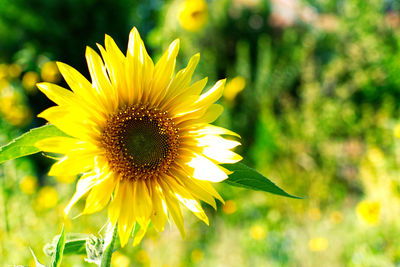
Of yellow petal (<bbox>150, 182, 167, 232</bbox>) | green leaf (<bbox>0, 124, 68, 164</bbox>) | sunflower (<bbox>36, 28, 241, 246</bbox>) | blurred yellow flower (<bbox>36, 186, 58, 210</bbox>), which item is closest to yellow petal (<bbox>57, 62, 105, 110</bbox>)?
sunflower (<bbox>36, 28, 241, 246</bbox>)

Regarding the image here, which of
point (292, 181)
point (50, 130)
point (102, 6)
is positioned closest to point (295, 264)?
point (292, 181)

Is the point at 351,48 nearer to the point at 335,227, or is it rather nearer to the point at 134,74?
the point at 335,227

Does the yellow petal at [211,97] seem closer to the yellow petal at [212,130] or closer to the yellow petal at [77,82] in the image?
the yellow petal at [212,130]

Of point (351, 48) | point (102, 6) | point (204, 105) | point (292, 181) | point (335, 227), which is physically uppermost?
point (204, 105)

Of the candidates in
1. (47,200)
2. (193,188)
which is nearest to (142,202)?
(193,188)

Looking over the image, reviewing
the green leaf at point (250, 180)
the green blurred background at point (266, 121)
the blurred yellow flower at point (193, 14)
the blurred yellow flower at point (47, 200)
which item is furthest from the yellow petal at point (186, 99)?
the blurred yellow flower at point (193, 14)

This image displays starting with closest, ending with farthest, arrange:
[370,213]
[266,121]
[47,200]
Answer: [370,213] < [47,200] < [266,121]

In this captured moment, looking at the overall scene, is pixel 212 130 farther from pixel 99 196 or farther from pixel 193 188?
pixel 99 196
